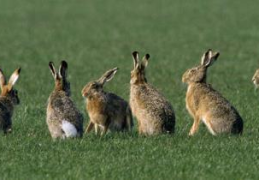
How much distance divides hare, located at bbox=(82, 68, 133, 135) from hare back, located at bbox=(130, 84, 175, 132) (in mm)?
180

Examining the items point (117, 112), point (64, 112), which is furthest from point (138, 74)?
point (64, 112)

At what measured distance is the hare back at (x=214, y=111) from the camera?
1152 centimetres

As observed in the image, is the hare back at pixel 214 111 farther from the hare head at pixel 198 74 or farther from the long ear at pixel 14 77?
the long ear at pixel 14 77

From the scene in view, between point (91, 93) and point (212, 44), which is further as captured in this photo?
point (212, 44)

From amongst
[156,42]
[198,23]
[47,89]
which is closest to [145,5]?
[198,23]

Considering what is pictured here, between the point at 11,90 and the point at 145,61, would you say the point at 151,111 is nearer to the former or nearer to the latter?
the point at 145,61

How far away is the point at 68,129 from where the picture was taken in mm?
11031

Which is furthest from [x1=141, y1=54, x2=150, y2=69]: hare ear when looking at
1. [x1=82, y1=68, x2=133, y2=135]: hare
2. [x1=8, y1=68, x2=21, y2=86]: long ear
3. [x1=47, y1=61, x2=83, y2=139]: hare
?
[x1=8, y1=68, x2=21, y2=86]: long ear

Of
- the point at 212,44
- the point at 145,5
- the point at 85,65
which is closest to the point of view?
the point at 85,65

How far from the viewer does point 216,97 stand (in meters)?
11.9

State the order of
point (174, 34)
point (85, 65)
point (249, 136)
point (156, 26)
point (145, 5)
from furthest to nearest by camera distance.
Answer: point (145, 5) → point (156, 26) → point (174, 34) → point (85, 65) → point (249, 136)

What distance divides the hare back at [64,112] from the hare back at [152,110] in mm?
833

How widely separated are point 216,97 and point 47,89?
6.22 meters

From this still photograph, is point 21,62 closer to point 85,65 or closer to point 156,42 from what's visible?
point 85,65
